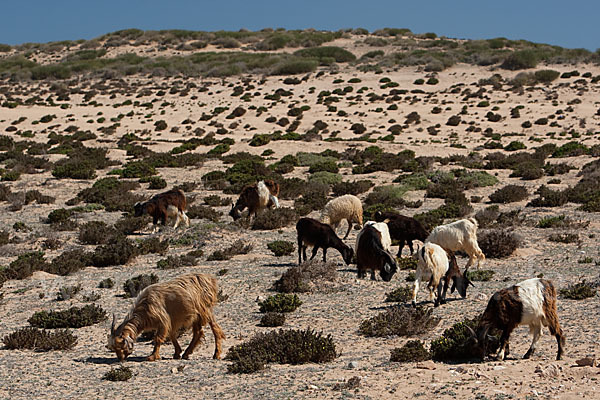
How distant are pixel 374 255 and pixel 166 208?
891 cm

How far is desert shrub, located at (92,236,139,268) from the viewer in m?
15.4

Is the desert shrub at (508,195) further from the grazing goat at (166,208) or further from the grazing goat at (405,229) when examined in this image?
the grazing goat at (166,208)

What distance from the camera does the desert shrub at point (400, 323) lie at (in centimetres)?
920

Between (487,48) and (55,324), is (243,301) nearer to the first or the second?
(55,324)

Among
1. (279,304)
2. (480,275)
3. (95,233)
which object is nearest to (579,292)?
(480,275)

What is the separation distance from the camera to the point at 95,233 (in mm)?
A: 18016

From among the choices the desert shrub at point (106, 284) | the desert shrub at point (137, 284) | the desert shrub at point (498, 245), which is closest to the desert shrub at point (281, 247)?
the desert shrub at point (137, 284)

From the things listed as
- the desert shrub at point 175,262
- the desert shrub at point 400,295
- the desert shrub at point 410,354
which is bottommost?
the desert shrub at point 410,354

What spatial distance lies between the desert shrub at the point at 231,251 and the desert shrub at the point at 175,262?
1.85 feet

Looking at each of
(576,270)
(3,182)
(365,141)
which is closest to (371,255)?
(576,270)

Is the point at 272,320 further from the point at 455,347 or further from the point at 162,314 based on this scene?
the point at 455,347

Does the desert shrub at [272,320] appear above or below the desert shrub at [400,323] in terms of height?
below

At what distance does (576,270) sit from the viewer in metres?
12.8

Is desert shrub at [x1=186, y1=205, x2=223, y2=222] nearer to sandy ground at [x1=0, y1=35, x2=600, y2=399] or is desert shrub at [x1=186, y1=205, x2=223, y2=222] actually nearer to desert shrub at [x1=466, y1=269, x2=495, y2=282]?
sandy ground at [x1=0, y1=35, x2=600, y2=399]
